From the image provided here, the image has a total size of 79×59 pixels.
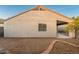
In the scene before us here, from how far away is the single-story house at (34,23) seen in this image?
363 centimetres

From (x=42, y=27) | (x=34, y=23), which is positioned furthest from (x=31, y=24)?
(x=42, y=27)

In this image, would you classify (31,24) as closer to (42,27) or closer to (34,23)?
(34,23)

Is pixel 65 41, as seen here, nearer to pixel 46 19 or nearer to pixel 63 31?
pixel 63 31

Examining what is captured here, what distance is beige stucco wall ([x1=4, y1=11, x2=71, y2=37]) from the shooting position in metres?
3.63

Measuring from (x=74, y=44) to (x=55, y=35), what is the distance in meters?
0.27

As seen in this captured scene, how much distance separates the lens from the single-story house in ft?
11.9

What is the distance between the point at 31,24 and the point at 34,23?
4 centimetres

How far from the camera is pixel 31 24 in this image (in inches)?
143

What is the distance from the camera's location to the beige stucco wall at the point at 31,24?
363 centimetres

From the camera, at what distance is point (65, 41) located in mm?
3621

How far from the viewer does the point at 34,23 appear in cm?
364
